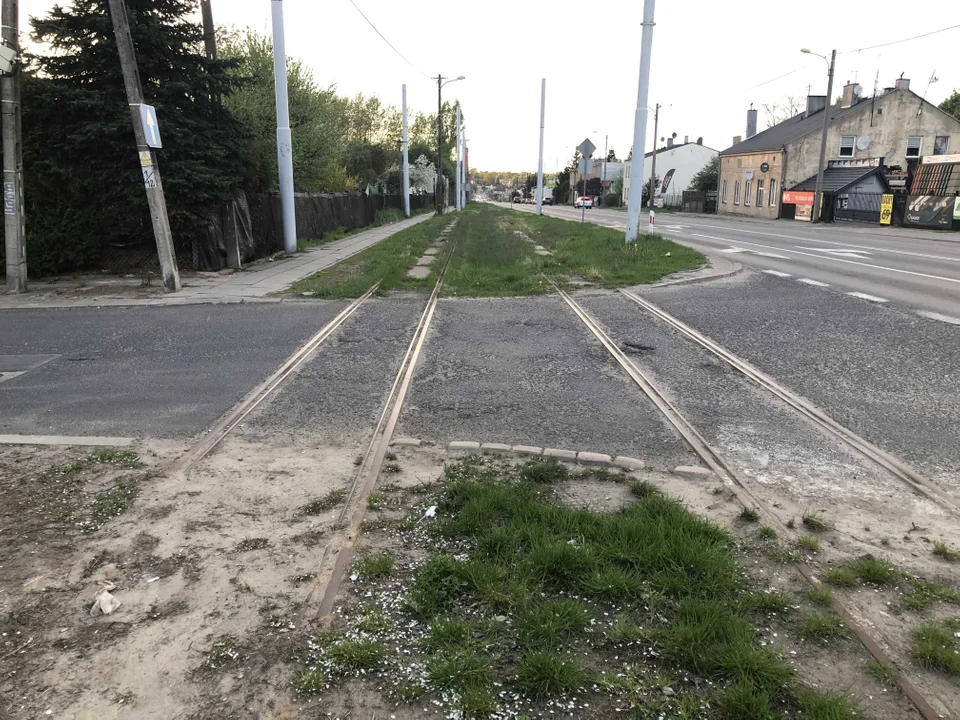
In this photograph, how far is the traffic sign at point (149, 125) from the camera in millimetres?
12234

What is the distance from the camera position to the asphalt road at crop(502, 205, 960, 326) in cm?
1173

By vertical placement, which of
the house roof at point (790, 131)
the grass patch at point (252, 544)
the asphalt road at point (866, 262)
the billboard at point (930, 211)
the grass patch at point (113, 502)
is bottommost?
the grass patch at point (252, 544)

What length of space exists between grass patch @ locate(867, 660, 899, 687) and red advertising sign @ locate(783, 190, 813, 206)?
4304cm

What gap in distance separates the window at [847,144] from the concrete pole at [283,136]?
134ft

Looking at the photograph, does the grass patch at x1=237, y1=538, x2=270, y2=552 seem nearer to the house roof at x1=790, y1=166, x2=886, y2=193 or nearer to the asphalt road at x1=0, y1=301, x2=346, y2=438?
the asphalt road at x1=0, y1=301, x2=346, y2=438

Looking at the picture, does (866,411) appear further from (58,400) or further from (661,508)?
(58,400)

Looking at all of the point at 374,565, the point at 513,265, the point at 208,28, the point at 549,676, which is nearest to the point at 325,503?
the point at 374,565

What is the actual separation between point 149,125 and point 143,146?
39 centimetres

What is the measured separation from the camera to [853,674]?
2.73m

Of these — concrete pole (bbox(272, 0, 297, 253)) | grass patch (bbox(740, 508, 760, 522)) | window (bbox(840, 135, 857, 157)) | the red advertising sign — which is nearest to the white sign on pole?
concrete pole (bbox(272, 0, 297, 253))

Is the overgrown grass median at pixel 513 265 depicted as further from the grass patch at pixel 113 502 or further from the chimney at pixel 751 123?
the chimney at pixel 751 123

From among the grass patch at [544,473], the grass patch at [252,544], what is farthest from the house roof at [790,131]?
the grass patch at [252,544]

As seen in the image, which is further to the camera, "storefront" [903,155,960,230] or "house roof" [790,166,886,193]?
"house roof" [790,166,886,193]

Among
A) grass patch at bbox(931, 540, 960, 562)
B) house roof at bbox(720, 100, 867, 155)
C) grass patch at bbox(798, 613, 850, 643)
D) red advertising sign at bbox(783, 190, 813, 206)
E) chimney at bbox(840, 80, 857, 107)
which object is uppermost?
chimney at bbox(840, 80, 857, 107)
